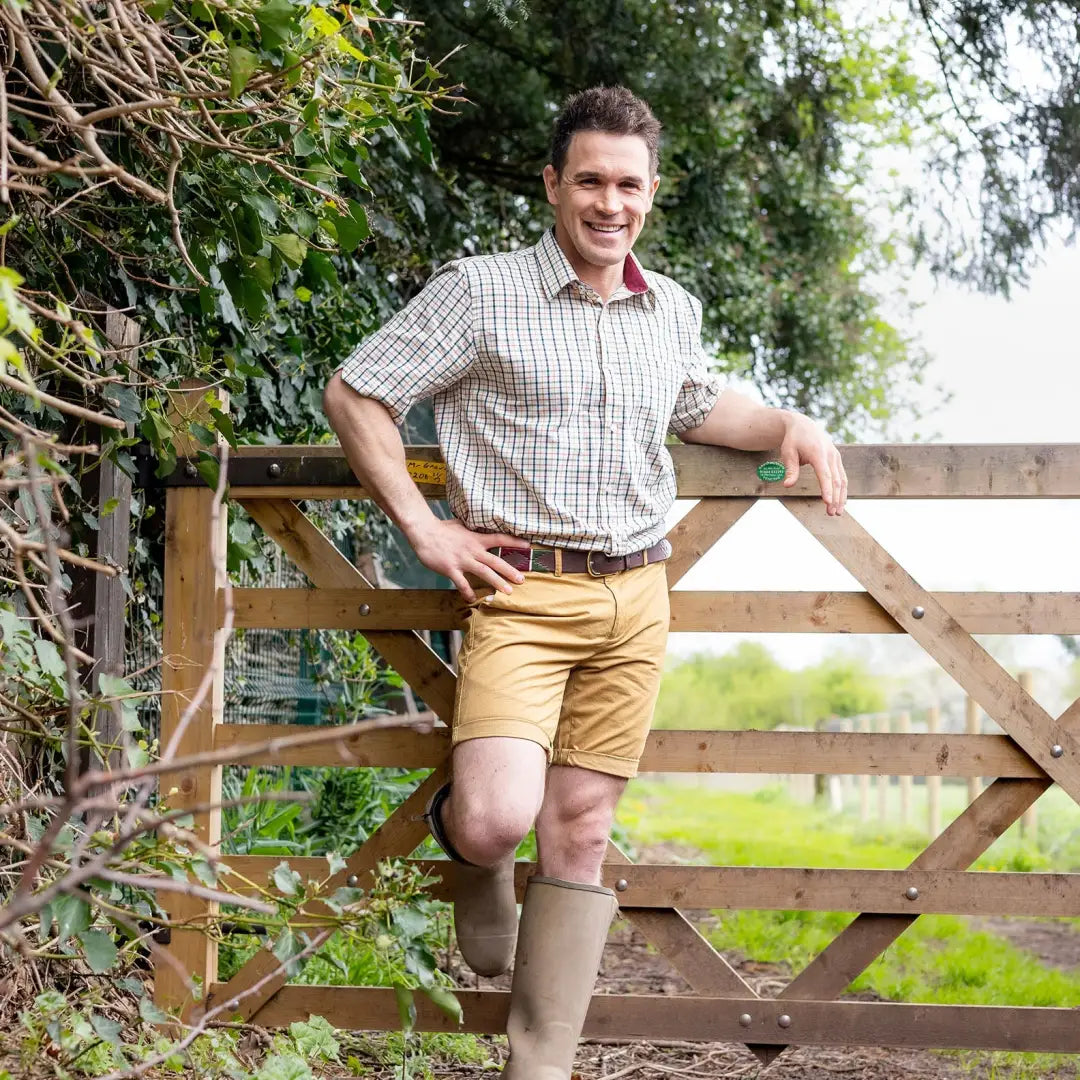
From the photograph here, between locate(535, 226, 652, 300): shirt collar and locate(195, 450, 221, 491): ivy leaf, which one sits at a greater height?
locate(535, 226, 652, 300): shirt collar

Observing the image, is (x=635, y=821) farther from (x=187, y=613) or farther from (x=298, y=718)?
(x=187, y=613)

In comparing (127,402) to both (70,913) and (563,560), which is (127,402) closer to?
(563,560)

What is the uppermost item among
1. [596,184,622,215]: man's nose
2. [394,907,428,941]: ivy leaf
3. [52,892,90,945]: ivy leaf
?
[596,184,622,215]: man's nose

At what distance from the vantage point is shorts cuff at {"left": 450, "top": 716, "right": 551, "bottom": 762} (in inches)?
A: 84.7

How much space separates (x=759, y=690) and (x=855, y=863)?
480 inches

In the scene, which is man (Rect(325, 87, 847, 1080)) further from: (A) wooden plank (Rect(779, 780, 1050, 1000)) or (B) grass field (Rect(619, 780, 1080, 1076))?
(B) grass field (Rect(619, 780, 1080, 1076))

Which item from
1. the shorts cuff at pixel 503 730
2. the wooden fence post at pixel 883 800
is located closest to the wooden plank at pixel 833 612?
the shorts cuff at pixel 503 730

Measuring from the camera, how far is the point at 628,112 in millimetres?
2346

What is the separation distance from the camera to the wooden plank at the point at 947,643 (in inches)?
99.9

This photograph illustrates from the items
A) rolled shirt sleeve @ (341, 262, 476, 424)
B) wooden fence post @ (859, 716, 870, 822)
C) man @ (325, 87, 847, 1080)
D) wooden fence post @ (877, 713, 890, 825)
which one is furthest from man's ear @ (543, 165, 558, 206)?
wooden fence post @ (859, 716, 870, 822)

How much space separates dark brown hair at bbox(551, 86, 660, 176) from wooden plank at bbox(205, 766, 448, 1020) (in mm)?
1276

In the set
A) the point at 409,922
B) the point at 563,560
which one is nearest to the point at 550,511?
the point at 563,560

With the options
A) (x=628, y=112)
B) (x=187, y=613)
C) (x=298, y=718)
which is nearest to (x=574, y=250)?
(x=628, y=112)

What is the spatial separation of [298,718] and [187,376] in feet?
6.71
